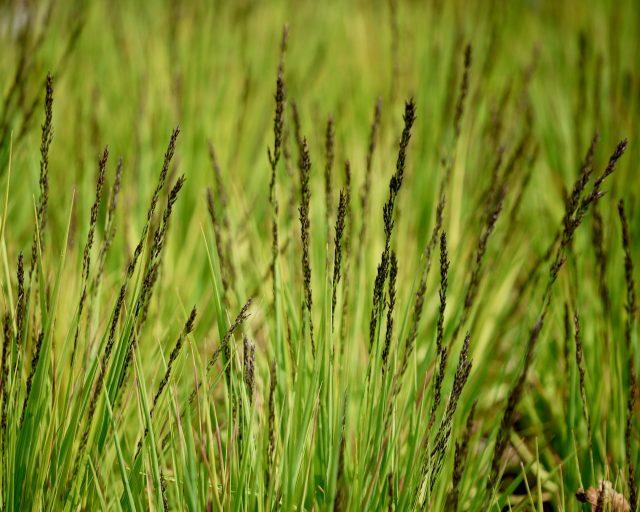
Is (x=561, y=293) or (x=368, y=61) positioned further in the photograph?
(x=368, y=61)

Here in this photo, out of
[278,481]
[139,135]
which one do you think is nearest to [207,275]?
[139,135]

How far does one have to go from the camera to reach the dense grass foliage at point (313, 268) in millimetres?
914

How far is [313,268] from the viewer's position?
1655 millimetres

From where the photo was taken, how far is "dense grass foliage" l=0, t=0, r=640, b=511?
0.91 meters

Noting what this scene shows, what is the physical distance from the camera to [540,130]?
2.53 m

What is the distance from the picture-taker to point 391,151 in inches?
79.8

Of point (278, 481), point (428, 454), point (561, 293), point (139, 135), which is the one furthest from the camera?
point (139, 135)

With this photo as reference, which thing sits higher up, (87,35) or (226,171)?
(87,35)

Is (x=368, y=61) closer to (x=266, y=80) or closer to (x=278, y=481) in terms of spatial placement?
(x=266, y=80)

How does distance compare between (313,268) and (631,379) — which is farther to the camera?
(313,268)

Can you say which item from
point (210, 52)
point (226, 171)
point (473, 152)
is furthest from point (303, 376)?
point (210, 52)

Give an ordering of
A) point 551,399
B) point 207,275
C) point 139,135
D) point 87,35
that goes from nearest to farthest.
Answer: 1. point 551,399
2. point 207,275
3. point 139,135
4. point 87,35

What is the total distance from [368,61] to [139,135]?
1.39 metres

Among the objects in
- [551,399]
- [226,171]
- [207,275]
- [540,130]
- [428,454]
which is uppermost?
[540,130]
